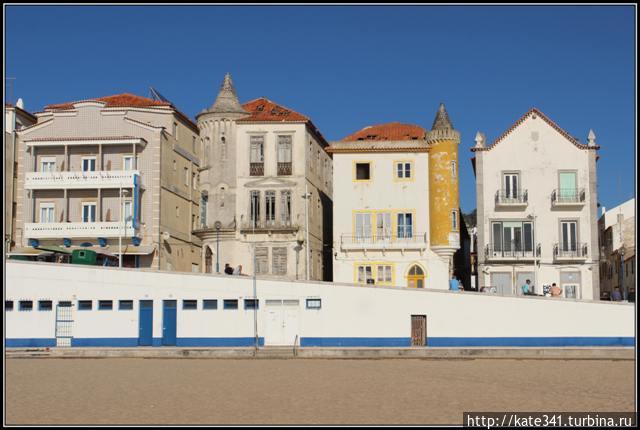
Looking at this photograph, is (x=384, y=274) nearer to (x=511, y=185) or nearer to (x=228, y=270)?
(x=511, y=185)

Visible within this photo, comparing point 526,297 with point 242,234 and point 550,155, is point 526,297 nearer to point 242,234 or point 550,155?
point 550,155

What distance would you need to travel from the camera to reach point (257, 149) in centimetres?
5762

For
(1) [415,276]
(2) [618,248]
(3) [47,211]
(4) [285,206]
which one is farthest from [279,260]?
(2) [618,248]

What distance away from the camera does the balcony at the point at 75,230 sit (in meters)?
54.0

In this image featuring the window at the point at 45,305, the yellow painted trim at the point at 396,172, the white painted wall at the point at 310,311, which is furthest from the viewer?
the yellow painted trim at the point at 396,172

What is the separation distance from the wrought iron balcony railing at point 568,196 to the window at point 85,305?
92.6ft

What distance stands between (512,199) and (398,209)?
23.3 feet

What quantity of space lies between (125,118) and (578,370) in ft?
112

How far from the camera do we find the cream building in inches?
2135

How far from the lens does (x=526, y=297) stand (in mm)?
45375

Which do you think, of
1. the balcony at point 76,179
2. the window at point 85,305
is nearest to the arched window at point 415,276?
the balcony at point 76,179

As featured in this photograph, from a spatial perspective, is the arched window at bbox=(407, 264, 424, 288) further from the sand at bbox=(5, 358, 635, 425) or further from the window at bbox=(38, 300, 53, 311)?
the window at bbox=(38, 300, 53, 311)

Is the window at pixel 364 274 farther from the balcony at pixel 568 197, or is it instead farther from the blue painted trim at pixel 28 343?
the blue painted trim at pixel 28 343

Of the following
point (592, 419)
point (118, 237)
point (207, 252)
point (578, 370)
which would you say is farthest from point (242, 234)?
point (592, 419)
